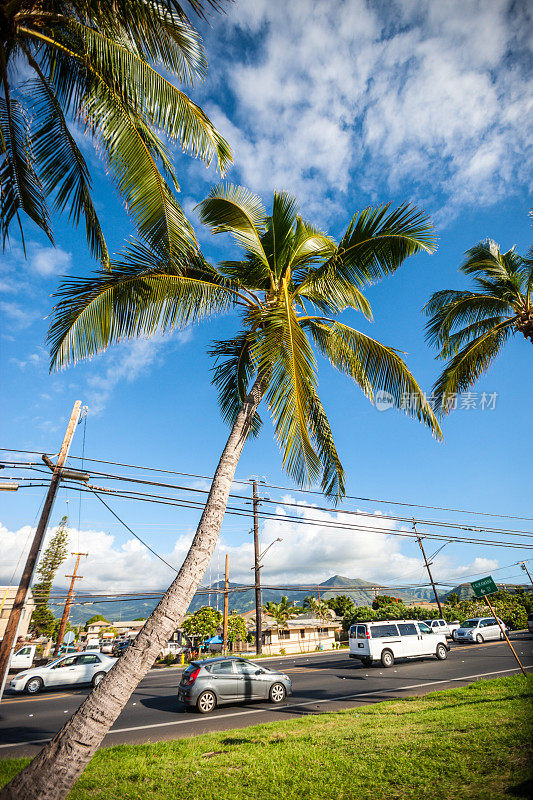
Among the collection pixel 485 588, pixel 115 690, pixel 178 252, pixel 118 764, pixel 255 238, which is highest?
pixel 255 238

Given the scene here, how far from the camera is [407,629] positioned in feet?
65.7

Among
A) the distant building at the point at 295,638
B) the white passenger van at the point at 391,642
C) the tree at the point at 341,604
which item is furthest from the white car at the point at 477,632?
the tree at the point at 341,604

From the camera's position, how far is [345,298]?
24.5 feet

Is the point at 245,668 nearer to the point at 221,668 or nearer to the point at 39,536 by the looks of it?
the point at 221,668

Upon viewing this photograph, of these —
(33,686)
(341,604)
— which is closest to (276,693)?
(33,686)

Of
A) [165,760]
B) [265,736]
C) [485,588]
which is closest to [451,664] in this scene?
[485,588]

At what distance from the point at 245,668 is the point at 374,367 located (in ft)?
31.7

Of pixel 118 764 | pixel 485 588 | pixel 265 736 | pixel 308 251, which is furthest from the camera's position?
pixel 485 588

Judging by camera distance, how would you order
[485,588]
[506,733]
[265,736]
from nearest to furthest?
1. [506,733]
2. [265,736]
3. [485,588]

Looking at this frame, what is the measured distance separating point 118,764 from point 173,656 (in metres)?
30.4

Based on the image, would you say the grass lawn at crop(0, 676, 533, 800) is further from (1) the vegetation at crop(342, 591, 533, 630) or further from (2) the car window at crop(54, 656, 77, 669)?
(1) the vegetation at crop(342, 591, 533, 630)

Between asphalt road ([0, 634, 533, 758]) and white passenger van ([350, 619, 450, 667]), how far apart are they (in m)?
0.85

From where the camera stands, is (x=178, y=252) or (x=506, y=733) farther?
(x=178, y=252)

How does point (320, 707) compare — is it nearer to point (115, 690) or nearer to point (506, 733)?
point (506, 733)
